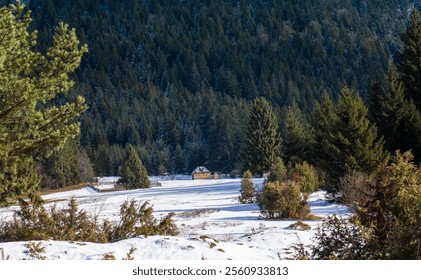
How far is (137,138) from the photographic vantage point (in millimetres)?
168125

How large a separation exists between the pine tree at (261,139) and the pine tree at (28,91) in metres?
60.9

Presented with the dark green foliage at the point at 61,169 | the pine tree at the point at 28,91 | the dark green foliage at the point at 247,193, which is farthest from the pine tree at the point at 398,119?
the dark green foliage at the point at 61,169

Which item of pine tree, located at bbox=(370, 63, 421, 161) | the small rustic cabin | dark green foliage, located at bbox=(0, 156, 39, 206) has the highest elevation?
pine tree, located at bbox=(370, 63, 421, 161)

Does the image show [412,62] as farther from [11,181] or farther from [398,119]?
[11,181]

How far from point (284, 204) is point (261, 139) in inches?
2018

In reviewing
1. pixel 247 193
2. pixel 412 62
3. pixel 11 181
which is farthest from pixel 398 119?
pixel 11 181

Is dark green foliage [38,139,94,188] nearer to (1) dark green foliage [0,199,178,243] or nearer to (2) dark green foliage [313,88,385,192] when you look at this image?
(2) dark green foliage [313,88,385,192]

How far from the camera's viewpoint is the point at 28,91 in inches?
388

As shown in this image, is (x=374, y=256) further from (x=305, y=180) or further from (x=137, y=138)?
(x=137, y=138)

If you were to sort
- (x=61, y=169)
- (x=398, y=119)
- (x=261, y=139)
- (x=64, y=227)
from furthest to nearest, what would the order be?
(x=61, y=169) < (x=261, y=139) < (x=398, y=119) < (x=64, y=227)

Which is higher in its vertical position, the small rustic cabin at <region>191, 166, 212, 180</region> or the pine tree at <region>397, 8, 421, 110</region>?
the pine tree at <region>397, 8, 421, 110</region>

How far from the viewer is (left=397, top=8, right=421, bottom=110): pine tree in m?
34.1

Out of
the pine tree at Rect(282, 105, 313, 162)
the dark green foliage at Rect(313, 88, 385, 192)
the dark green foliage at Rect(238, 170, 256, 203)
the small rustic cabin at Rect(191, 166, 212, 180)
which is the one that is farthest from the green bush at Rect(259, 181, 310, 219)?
the small rustic cabin at Rect(191, 166, 212, 180)

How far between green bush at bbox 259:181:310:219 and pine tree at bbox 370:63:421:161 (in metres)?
13.7
